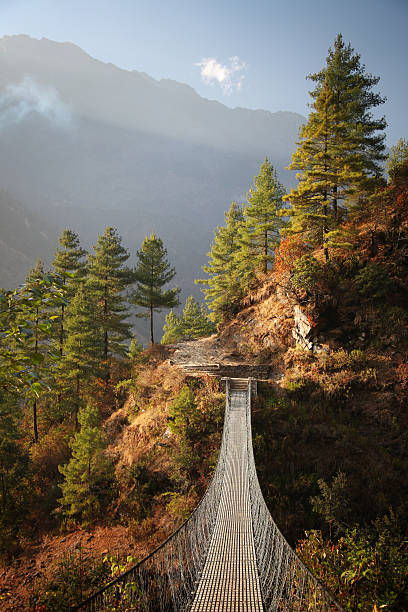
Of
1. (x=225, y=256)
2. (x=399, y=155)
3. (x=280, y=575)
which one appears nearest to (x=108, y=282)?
(x=225, y=256)

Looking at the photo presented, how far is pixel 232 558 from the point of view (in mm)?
5887

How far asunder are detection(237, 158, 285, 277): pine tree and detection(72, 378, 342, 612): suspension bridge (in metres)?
14.6

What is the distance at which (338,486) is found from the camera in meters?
8.76

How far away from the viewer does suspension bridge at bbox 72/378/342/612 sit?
471cm

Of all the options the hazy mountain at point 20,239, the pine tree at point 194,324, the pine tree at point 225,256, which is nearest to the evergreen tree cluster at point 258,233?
the pine tree at point 225,256

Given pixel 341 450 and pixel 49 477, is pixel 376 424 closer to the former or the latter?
pixel 341 450

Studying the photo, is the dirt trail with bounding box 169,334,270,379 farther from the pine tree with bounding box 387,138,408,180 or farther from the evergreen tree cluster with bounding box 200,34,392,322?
the pine tree with bounding box 387,138,408,180

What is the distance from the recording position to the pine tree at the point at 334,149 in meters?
14.2

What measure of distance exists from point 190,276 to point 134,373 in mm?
140233

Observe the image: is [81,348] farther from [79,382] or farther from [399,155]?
[399,155]

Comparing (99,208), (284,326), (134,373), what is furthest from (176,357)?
(99,208)

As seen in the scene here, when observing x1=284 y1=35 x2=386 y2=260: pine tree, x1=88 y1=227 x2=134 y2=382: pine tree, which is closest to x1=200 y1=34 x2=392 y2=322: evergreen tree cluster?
x1=284 y1=35 x2=386 y2=260: pine tree

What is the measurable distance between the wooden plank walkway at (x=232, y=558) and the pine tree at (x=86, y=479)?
6.77 metres

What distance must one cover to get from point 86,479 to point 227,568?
30.7ft
